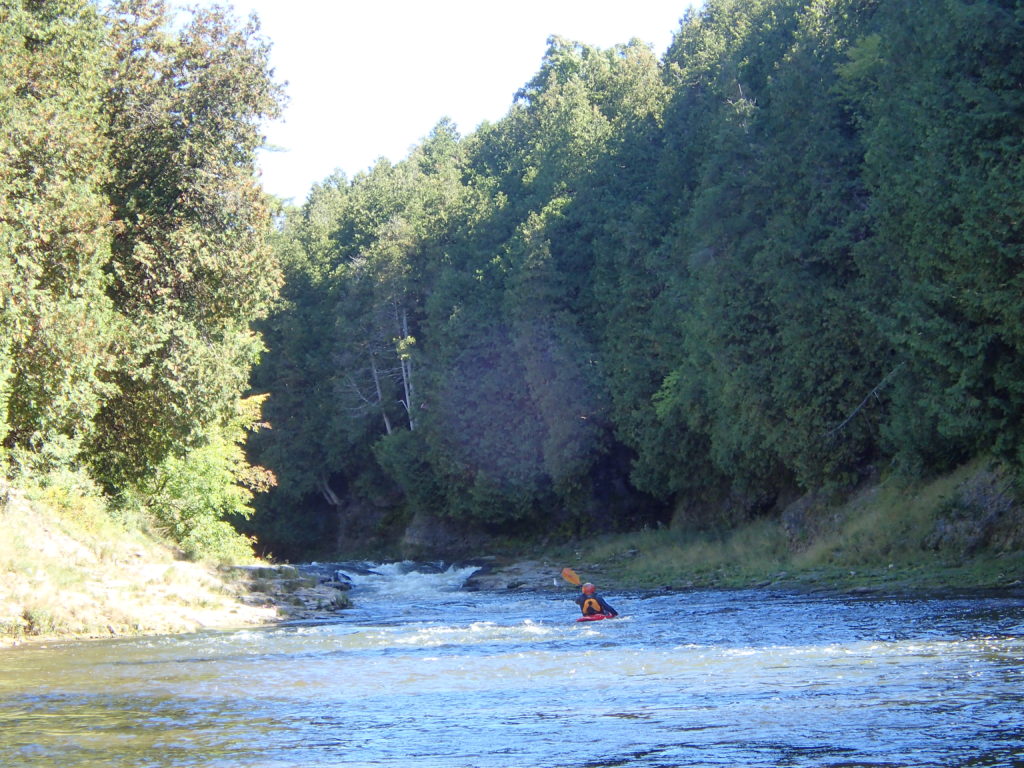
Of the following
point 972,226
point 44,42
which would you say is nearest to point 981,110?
point 972,226

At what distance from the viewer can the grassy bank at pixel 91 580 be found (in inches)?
746

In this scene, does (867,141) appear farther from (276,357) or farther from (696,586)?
(276,357)

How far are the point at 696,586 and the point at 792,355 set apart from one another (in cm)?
737

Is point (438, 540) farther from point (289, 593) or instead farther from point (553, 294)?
point (289, 593)

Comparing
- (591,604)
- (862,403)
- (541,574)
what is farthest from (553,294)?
(591,604)

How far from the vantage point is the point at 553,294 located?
4828cm

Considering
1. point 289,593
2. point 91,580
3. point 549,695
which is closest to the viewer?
point 549,695

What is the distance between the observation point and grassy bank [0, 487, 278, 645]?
18953 millimetres

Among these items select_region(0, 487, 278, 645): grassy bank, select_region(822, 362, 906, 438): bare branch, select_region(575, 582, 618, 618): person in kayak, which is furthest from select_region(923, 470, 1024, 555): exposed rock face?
select_region(0, 487, 278, 645): grassy bank

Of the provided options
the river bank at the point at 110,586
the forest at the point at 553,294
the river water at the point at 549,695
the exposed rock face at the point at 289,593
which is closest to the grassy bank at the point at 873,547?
the forest at the point at 553,294

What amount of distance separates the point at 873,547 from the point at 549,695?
19241 millimetres

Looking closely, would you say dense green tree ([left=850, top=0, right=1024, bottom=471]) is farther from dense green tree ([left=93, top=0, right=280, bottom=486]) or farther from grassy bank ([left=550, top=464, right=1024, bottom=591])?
dense green tree ([left=93, top=0, right=280, bottom=486])

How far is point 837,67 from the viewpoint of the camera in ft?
109

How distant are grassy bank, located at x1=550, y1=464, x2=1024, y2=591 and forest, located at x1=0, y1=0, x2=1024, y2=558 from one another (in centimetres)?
95
